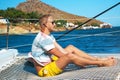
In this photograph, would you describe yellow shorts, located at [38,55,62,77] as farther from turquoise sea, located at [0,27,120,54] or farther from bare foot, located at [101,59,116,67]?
turquoise sea, located at [0,27,120,54]

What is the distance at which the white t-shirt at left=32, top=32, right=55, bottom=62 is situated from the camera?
4246 millimetres

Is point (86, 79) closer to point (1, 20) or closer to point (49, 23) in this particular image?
point (49, 23)

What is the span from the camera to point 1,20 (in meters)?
5.64

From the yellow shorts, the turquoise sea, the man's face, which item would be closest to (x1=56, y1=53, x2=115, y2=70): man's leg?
the yellow shorts

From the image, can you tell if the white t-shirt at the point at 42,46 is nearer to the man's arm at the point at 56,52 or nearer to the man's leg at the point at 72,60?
the man's arm at the point at 56,52

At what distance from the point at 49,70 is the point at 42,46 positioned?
298mm

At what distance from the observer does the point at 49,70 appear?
4.19m

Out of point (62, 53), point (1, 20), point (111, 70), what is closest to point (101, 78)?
point (111, 70)

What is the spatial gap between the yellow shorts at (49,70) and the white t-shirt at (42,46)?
0.44 feet

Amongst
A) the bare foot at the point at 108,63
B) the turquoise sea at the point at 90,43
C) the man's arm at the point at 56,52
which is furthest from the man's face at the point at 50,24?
the turquoise sea at the point at 90,43

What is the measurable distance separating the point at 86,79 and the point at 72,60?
1.89 ft

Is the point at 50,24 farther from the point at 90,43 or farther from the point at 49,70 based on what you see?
the point at 90,43

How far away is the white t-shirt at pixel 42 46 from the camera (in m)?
4.25

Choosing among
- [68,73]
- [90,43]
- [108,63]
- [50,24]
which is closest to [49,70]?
[68,73]
